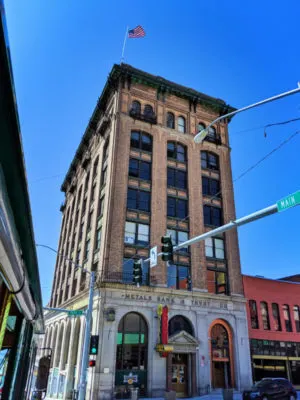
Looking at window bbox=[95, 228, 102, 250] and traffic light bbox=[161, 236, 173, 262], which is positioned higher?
window bbox=[95, 228, 102, 250]

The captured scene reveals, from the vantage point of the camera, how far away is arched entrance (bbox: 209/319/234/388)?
96.4ft

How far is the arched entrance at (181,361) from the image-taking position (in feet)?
90.7

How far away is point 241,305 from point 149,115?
906 inches

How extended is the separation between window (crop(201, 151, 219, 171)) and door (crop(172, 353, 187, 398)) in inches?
826

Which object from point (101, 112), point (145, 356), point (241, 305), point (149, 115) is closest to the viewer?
point (145, 356)

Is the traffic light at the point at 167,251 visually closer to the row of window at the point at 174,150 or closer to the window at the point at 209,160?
the row of window at the point at 174,150

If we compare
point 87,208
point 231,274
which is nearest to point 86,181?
point 87,208

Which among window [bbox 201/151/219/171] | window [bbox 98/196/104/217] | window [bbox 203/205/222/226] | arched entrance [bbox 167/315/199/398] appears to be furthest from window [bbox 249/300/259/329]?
window [bbox 98/196/104/217]

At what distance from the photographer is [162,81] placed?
39.6 meters

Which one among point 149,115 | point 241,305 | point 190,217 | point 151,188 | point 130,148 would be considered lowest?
point 241,305

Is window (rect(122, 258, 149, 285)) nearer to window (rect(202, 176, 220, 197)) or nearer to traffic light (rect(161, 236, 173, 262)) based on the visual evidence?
window (rect(202, 176, 220, 197))

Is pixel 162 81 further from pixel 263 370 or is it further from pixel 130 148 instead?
pixel 263 370

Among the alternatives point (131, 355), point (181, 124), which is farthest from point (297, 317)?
point (181, 124)

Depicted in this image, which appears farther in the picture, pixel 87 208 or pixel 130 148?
pixel 87 208
